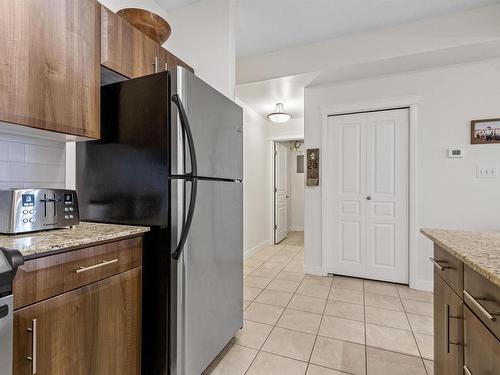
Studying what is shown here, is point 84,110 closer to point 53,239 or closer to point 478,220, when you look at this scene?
point 53,239

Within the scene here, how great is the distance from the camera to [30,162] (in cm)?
149

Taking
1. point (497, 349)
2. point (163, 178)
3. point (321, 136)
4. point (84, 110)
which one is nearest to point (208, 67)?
point (84, 110)

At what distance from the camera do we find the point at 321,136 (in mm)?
3311

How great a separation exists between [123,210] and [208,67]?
1.46m

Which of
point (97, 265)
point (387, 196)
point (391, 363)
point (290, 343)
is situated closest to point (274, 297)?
point (290, 343)

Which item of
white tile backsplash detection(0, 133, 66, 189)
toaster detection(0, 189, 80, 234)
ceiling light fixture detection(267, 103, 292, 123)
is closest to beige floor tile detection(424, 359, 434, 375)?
toaster detection(0, 189, 80, 234)

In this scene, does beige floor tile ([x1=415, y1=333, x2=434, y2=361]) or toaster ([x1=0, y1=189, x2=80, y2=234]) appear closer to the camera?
toaster ([x1=0, y1=189, x2=80, y2=234])

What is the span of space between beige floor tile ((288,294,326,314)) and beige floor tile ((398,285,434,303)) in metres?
0.90

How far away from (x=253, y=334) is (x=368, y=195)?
2.07m

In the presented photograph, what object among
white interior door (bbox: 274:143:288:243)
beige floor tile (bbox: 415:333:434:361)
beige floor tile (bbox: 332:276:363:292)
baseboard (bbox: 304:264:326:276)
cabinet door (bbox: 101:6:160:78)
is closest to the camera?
cabinet door (bbox: 101:6:160:78)

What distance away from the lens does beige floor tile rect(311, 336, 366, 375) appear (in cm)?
164

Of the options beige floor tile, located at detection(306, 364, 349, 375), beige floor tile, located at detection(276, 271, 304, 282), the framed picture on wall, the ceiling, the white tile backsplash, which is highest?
the ceiling

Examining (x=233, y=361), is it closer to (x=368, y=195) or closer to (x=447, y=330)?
(x=447, y=330)

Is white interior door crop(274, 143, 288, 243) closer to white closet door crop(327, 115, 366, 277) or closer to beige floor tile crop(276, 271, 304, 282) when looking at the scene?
beige floor tile crop(276, 271, 304, 282)
